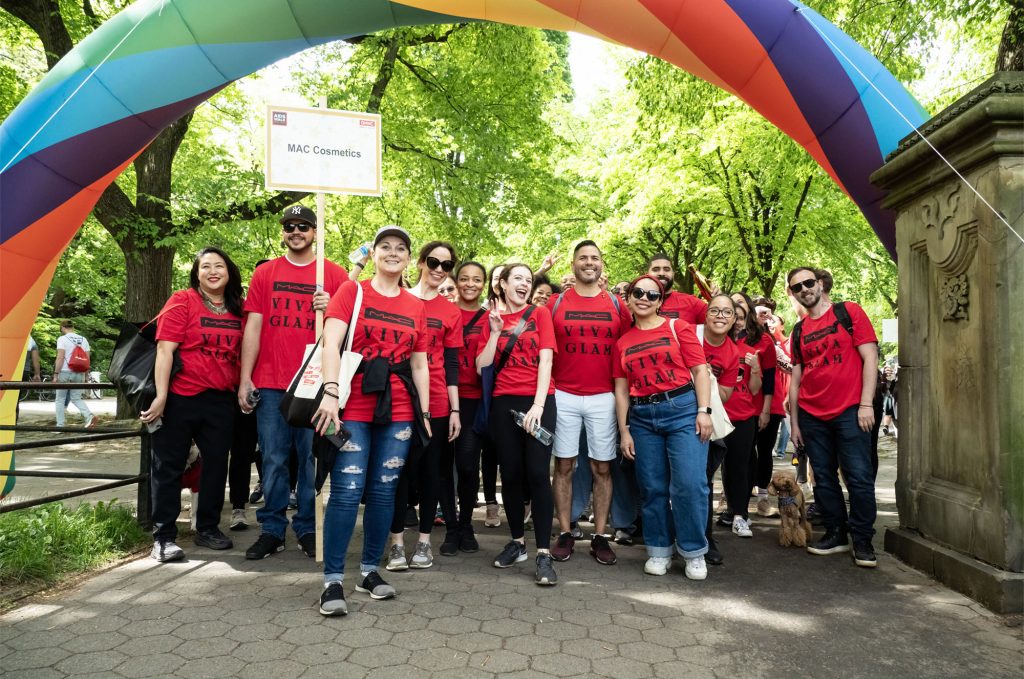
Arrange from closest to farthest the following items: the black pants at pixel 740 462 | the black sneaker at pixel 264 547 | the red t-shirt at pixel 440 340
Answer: the black sneaker at pixel 264 547
the red t-shirt at pixel 440 340
the black pants at pixel 740 462

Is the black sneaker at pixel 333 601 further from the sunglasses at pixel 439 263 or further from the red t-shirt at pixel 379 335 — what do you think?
the sunglasses at pixel 439 263

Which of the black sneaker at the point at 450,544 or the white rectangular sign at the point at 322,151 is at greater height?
the white rectangular sign at the point at 322,151

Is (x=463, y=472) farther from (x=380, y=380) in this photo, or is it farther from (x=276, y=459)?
(x=380, y=380)

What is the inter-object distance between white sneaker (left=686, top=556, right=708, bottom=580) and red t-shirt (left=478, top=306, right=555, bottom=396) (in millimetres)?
1391

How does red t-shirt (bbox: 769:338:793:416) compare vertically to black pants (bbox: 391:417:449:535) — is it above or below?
above

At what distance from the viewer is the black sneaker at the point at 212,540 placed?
477 centimetres

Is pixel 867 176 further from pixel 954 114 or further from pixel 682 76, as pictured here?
pixel 682 76

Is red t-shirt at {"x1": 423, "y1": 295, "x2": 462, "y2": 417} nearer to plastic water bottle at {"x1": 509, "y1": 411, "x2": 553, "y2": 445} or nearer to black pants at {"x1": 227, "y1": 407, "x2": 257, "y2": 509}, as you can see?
plastic water bottle at {"x1": 509, "y1": 411, "x2": 553, "y2": 445}

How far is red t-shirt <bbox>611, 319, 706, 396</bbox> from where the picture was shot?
4.38 m

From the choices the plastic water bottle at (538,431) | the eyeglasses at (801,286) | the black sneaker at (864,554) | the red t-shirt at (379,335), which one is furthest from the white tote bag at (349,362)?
the black sneaker at (864,554)

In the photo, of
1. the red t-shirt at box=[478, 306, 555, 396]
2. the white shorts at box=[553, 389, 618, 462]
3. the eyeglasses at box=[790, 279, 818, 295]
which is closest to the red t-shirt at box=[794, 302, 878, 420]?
the eyeglasses at box=[790, 279, 818, 295]

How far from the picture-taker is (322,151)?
449 centimetres

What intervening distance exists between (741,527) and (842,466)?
0.98 metres

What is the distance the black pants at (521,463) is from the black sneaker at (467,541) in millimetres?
475
